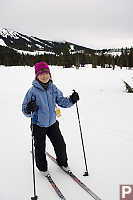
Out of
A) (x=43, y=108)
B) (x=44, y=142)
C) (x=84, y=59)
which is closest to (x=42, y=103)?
(x=43, y=108)

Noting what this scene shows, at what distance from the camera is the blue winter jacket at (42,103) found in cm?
285

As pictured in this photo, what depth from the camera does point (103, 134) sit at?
4906mm

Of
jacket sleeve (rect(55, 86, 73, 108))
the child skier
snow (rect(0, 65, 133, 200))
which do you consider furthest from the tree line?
the child skier

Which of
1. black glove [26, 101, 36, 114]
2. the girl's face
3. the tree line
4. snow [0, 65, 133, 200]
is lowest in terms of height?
snow [0, 65, 133, 200]

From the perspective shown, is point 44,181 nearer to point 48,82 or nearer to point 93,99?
point 48,82

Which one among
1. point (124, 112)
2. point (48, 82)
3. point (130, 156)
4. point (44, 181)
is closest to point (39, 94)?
point (48, 82)

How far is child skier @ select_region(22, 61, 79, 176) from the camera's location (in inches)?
112

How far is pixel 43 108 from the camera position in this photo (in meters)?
2.90

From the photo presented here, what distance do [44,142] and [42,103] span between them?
807 mm

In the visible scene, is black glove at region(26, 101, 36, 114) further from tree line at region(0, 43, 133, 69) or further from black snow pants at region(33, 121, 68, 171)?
tree line at region(0, 43, 133, 69)

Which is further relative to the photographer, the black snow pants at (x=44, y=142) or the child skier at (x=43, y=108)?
the black snow pants at (x=44, y=142)

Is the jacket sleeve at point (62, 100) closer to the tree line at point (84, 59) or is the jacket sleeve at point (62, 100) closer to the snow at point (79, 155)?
the snow at point (79, 155)

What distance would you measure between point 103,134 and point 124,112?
2213mm

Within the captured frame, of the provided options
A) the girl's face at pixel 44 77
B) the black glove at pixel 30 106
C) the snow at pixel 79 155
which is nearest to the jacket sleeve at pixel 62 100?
the girl's face at pixel 44 77
